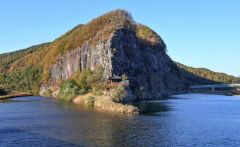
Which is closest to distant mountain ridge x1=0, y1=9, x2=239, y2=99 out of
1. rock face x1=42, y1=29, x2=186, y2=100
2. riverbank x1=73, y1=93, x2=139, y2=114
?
rock face x1=42, y1=29, x2=186, y2=100

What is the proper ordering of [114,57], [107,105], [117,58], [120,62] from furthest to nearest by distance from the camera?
[120,62], [117,58], [114,57], [107,105]

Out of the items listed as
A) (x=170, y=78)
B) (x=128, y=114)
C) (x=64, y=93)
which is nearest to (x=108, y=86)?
(x=64, y=93)

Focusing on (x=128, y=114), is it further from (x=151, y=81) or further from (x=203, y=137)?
(x=151, y=81)

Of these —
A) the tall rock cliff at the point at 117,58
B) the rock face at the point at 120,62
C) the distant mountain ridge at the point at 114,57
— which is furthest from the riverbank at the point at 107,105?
the distant mountain ridge at the point at 114,57

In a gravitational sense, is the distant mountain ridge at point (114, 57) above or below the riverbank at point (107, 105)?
above

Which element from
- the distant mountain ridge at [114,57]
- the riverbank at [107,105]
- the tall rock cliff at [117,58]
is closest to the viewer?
the riverbank at [107,105]

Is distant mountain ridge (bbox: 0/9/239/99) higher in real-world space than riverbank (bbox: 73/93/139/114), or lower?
higher

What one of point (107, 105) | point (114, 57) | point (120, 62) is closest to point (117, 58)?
point (114, 57)

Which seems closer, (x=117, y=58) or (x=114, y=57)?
(x=114, y=57)

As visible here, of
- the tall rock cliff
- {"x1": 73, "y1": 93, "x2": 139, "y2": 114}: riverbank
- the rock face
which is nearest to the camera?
{"x1": 73, "y1": 93, "x2": 139, "y2": 114}: riverbank

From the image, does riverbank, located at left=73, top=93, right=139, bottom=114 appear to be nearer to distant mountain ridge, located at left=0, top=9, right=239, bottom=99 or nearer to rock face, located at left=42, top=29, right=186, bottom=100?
rock face, located at left=42, top=29, right=186, bottom=100

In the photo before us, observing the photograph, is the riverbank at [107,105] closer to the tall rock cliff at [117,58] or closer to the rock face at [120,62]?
the rock face at [120,62]

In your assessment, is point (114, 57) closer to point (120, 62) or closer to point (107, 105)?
point (120, 62)

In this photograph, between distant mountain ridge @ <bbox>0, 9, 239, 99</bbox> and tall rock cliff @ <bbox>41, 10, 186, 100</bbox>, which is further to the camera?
distant mountain ridge @ <bbox>0, 9, 239, 99</bbox>
